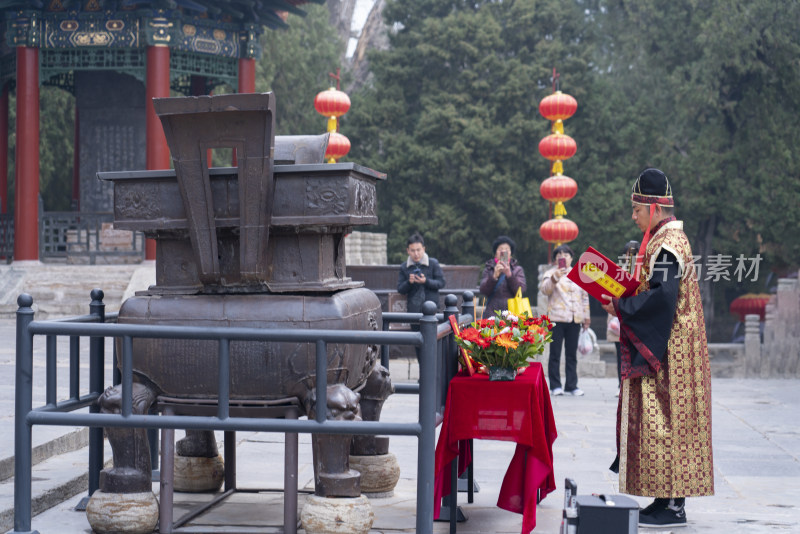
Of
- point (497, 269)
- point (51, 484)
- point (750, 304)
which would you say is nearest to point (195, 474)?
point (51, 484)

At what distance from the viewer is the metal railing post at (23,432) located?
3900mm

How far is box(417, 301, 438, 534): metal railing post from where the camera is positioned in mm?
3768

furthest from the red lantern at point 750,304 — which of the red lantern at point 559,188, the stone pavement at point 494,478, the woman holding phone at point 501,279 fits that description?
the woman holding phone at point 501,279

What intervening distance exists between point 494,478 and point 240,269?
2485 millimetres

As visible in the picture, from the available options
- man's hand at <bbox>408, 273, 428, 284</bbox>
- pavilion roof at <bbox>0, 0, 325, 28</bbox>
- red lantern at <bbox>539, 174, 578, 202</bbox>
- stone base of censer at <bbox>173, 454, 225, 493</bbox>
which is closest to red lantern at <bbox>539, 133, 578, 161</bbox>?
red lantern at <bbox>539, 174, 578, 202</bbox>

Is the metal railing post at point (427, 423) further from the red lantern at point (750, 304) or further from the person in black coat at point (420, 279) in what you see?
the red lantern at point (750, 304)

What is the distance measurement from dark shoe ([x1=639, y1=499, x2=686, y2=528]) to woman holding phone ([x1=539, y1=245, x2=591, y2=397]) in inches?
214

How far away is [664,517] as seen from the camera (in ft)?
15.8

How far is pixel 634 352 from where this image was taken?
4.88 metres

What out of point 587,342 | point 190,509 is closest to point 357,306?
point 190,509

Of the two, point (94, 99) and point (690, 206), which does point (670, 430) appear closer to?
point (94, 99)

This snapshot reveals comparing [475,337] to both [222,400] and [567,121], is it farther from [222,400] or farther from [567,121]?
[567,121]

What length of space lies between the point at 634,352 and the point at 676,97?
23.7 meters

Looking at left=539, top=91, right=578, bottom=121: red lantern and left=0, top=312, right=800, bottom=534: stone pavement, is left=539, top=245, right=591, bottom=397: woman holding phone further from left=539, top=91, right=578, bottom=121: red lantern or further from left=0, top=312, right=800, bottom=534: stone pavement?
left=539, top=91, right=578, bottom=121: red lantern
